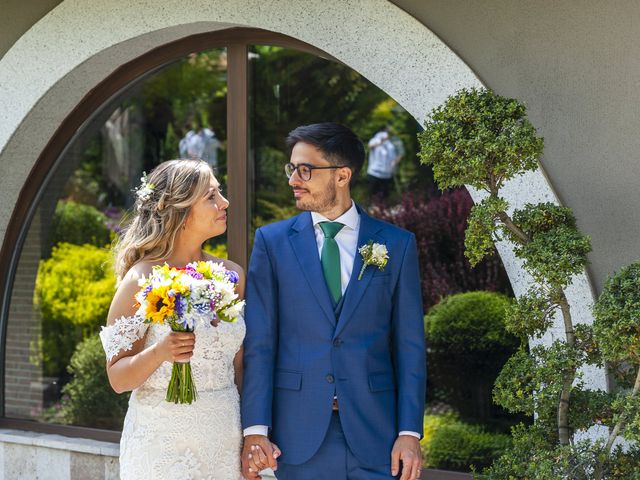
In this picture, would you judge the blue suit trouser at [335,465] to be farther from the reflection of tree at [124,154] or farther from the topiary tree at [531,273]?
the reflection of tree at [124,154]

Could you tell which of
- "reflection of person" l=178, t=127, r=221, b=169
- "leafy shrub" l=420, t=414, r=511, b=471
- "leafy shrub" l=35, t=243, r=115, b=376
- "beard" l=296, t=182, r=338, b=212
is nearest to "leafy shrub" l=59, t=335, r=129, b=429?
"leafy shrub" l=35, t=243, r=115, b=376

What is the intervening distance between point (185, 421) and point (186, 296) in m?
0.61

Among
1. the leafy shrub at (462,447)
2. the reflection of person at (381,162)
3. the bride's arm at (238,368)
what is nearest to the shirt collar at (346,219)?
the bride's arm at (238,368)

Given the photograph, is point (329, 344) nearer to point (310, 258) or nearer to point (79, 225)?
point (310, 258)

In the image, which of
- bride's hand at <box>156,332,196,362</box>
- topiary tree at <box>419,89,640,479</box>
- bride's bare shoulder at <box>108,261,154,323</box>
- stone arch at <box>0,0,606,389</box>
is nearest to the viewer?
bride's hand at <box>156,332,196,362</box>

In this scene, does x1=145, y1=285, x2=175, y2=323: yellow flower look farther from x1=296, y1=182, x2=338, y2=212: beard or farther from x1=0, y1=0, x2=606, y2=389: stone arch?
x1=0, y1=0, x2=606, y2=389: stone arch

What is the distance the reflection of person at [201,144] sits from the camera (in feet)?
28.4

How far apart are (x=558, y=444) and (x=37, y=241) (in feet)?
13.0

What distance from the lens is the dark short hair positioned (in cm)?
359

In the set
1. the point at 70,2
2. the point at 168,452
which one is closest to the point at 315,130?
the point at 168,452

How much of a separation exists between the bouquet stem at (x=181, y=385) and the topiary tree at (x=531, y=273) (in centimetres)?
111

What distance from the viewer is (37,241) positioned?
6.40 meters

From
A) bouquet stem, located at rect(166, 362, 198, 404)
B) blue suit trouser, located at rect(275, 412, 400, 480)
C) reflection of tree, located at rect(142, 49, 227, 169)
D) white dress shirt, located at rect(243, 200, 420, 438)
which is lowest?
blue suit trouser, located at rect(275, 412, 400, 480)

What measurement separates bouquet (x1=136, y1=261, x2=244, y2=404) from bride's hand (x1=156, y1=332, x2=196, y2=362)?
26 mm
